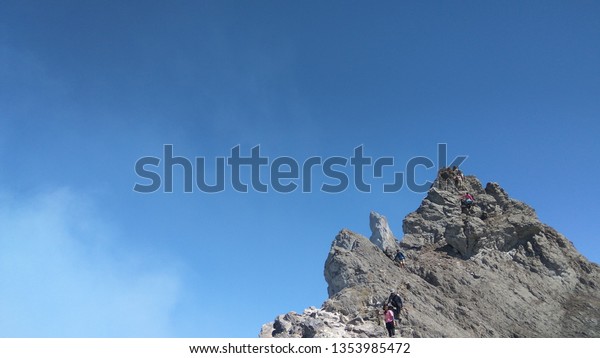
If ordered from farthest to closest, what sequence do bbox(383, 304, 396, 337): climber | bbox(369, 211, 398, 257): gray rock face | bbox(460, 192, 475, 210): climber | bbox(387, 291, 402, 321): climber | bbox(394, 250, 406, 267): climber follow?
bbox(369, 211, 398, 257): gray rock face → bbox(460, 192, 475, 210): climber → bbox(394, 250, 406, 267): climber → bbox(387, 291, 402, 321): climber → bbox(383, 304, 396, 337): climber

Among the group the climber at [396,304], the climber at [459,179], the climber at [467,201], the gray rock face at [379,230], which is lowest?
the climber at [396,304]

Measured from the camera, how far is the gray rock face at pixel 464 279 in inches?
1180

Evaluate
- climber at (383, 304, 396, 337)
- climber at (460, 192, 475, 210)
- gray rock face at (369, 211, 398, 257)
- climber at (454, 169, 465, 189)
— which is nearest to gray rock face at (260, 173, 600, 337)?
climber at (454, 169, 465, 189)

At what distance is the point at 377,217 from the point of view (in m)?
68.1

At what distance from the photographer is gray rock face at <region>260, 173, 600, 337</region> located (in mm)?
29970

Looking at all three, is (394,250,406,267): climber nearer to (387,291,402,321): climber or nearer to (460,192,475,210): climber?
(387,291,402,321): climber

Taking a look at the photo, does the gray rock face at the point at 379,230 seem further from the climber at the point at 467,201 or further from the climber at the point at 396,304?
the climber at the point at 396,304

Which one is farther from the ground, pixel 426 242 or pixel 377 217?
pixel 377 217

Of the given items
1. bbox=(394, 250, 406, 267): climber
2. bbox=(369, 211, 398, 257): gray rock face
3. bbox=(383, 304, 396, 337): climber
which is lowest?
bbox=(383, 304, 396, 337): climber

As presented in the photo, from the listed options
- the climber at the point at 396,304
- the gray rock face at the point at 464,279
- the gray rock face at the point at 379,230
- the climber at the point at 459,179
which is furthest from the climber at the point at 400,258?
the gray rock face at the point at 379,230

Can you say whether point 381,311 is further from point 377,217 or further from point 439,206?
point 377,217
